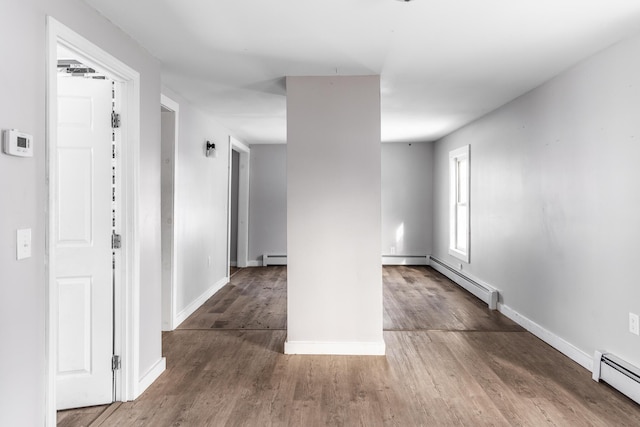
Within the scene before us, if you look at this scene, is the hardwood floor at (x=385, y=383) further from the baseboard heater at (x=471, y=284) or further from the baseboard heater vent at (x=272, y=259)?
the baseboard heater vent at (x=272, y=259)

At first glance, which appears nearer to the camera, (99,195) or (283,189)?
(99,195)

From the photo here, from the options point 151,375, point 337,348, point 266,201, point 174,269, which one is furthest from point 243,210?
point 151,375

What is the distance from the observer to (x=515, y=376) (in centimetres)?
282

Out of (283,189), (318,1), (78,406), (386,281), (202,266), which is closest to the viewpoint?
(318,1)

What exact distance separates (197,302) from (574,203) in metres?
3.79

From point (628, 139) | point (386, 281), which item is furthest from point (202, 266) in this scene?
point (628, 139)

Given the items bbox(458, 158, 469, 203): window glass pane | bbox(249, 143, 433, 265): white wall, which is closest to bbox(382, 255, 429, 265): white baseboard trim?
bbox(249, 143, 433, 265): white wall

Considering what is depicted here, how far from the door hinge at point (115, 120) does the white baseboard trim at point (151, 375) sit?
5.30 feet

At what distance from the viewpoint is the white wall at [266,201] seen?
7473mm

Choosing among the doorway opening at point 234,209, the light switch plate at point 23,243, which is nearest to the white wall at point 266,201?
the doorway opening at point 234,209

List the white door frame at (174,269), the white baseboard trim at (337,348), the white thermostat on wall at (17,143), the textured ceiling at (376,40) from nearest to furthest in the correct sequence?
the white thermostat on wall at (17,143) < the textured ceiling at (376,40) < the white baseboard trim at (337,348) < the white door frame at (174,269)

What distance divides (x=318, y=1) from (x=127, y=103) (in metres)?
1.30

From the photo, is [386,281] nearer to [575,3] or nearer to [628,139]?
[628,139]

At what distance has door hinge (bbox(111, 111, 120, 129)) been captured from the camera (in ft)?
7.99
